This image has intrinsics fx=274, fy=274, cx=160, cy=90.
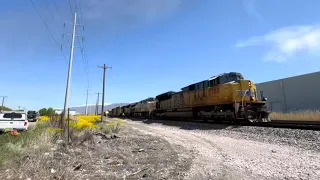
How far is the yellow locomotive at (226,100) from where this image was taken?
17.5 metres

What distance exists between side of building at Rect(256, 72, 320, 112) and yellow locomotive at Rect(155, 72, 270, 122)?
16.7 metres

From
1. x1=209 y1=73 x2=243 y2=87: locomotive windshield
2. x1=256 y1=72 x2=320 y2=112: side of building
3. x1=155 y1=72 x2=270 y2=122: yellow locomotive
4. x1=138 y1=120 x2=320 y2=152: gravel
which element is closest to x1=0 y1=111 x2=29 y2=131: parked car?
x1=138 y1=120 x2=320 y2=152: gravel

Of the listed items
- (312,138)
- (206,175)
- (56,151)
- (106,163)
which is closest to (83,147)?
(56,151)

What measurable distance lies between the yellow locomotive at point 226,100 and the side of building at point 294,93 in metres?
16.7

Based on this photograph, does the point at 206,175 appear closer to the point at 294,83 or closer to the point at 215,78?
the point at 215,78

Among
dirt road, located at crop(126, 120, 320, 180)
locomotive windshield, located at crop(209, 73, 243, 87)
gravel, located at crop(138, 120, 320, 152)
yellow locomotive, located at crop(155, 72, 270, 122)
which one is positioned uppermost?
locomotive windshield, located at crop(209, 73, 243, 87)

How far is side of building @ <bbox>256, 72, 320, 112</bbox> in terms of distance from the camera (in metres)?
32.9

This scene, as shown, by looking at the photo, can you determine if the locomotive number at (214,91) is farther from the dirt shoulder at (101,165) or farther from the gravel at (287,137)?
the dirt shoulder at (101,165)

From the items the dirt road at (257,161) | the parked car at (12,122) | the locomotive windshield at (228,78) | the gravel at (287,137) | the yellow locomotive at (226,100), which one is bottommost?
the dirt road at (257,161)

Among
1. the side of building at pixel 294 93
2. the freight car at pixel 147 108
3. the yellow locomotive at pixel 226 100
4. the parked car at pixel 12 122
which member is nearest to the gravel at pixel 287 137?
the yellow locomotive at pixel 226 100

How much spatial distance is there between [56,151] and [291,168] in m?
6.68

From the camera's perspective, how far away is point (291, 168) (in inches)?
256

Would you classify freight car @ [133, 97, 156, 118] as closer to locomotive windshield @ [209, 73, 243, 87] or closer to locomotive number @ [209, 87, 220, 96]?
locomotive number @ [209, 87, 220, 96]

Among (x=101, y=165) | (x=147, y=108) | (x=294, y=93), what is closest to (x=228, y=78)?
(x=101, y=165)
